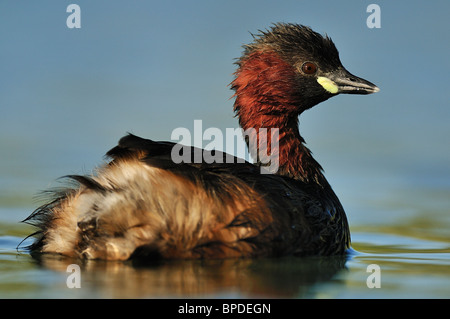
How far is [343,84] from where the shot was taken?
7.29 metres

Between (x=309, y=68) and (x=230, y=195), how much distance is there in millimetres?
1872

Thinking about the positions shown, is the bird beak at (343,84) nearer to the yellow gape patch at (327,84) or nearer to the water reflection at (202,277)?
the yellow gape patch at (327,84)

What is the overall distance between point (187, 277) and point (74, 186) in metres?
1.55

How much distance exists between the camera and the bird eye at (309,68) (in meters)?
7.18

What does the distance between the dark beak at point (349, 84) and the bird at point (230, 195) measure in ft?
0.29

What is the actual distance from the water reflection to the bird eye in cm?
188

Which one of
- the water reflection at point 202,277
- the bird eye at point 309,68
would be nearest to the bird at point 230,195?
the bird eye at point 309,68

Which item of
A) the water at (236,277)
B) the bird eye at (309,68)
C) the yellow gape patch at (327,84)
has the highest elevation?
the bird eye at (309,68)

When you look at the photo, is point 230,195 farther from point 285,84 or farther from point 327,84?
point 327,84

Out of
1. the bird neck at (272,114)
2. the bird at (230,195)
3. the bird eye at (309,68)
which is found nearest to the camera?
the bird at (230,195)

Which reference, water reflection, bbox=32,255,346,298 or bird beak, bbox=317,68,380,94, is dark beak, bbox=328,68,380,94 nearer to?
bird beak, bbox=317,68,380,94

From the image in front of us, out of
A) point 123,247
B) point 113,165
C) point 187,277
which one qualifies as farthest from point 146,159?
point 187,277
